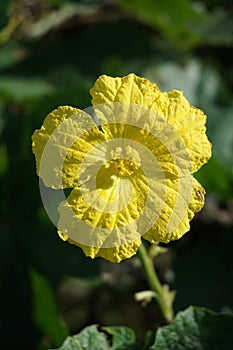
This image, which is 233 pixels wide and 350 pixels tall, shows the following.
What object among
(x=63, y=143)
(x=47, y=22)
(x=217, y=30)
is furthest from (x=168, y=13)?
(x=63, y=143)

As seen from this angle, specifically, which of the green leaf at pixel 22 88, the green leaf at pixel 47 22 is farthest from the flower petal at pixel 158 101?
the green leaf at pixel 47 22

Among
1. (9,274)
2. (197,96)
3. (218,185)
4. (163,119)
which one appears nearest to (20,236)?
(9,274)

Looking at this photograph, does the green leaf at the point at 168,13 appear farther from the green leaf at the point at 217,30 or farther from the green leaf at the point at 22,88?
the green leaf at the point at 22,88

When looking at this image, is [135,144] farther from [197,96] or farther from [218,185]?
[197,96]

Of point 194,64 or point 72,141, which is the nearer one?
point 72,141

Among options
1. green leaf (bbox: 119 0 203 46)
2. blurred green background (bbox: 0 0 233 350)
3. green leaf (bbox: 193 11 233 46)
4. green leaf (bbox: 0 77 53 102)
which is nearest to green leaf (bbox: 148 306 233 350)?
blurred green background (bbox: 0 0 233 350)

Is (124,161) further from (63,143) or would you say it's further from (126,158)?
(63,143)
